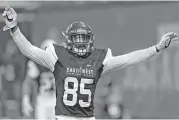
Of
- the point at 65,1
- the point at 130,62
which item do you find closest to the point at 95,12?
the point at 65,1

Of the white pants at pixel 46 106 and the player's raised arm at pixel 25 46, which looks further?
the white pants at pixel 46 106

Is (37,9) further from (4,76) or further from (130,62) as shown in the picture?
(130,62)

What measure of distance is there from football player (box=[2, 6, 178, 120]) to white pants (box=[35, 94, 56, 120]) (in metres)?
5.05

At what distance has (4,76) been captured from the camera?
45.4 feet

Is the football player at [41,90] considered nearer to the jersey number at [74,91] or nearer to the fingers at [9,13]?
the jersey number at [74,91]

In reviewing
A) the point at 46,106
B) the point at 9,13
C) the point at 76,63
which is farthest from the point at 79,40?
the point at 46,106

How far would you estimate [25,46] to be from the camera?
5211mm

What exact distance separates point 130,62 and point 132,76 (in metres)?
7.25

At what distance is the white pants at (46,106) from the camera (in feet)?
34.2

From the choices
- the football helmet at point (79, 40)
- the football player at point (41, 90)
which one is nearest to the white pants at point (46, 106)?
the football player at point (41, 90)

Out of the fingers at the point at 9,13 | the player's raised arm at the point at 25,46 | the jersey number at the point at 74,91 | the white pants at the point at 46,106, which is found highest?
the fingers at the point at 9,13

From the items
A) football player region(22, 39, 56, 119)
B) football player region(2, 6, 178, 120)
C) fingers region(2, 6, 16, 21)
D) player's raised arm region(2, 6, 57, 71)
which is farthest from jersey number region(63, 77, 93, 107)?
football player region(22, 39, 56, 119)

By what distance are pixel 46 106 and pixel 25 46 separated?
5.40m

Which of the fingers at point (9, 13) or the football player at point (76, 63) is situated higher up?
the fingers at point (9, 13)
